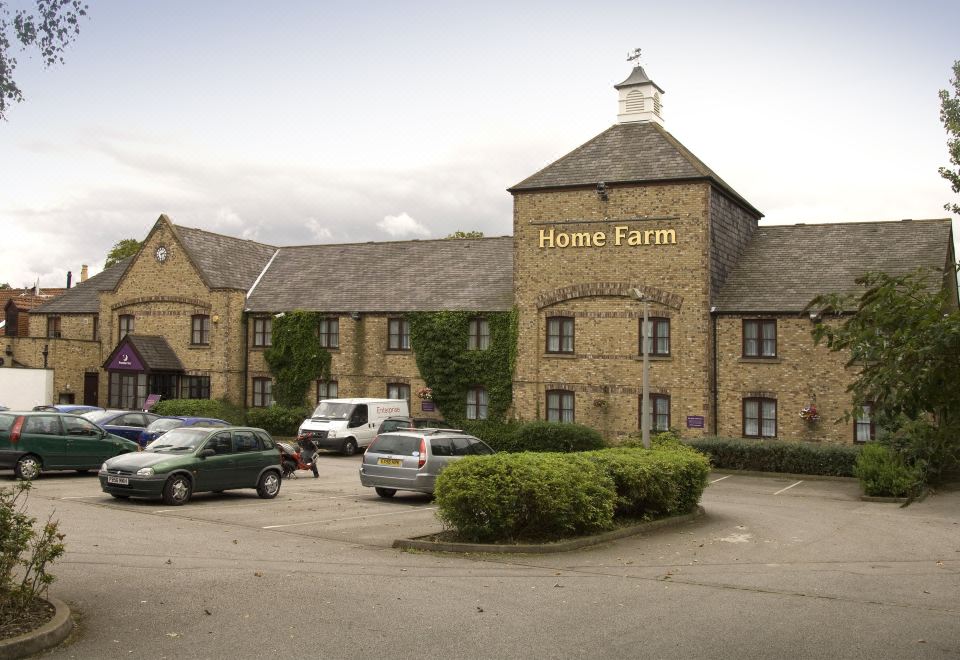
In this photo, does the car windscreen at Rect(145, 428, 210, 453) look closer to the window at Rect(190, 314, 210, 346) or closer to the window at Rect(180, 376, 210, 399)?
the window at Rect(180, 376, 210, 399)

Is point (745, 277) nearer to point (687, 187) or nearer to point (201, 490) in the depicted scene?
point (687, 187)

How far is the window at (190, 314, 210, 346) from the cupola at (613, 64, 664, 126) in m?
20.4

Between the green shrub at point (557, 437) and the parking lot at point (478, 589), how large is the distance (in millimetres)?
12495

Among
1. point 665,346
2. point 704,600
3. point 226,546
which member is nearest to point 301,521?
point 226,546

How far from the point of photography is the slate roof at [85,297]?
47.6 meters

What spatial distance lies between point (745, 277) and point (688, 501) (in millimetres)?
16717

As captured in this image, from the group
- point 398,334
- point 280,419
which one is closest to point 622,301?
point 398,334

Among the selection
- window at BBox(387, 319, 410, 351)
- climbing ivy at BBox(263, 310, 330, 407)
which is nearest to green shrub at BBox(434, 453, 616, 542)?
window at BBox(387, 319, 410, 351)

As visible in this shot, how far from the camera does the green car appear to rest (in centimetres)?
1819

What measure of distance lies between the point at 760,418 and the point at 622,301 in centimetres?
625

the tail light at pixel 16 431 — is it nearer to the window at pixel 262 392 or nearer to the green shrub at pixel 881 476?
the window at pixel 262 392

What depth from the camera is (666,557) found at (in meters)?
14.2

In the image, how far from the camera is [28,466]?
21547mm

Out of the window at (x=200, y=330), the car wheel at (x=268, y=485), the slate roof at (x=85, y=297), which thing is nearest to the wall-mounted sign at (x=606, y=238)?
the car wheel at (x=268, y=485)
